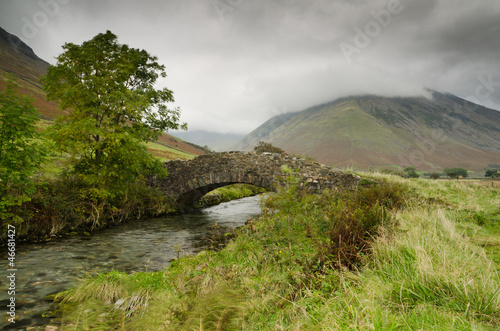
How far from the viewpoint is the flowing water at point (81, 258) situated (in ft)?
14.5

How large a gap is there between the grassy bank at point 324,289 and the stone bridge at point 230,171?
8.34 metres

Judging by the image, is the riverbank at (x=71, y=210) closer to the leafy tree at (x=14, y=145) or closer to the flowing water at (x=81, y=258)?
the flowing water at (x=81, y=258)

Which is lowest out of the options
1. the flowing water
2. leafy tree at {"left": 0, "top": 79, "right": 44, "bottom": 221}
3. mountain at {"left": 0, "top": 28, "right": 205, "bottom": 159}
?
the flowing water

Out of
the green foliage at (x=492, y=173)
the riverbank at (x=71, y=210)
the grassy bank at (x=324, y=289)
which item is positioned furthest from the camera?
the green foliage at (x=492, y=173)

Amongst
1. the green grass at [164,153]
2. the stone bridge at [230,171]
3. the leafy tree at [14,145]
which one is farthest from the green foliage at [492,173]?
the green grass at [164,153]

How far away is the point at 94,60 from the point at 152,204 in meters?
8.78

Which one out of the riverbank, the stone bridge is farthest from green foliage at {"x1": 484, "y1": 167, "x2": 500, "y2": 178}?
the riverbank

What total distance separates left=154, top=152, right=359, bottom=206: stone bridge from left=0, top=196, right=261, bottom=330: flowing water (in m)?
4.76

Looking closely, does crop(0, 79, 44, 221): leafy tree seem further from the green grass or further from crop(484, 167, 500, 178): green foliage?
the green grass

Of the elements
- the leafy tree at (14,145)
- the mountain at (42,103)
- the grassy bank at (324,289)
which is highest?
the mountain at (42,103)

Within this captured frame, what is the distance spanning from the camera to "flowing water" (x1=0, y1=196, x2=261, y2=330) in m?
4.42

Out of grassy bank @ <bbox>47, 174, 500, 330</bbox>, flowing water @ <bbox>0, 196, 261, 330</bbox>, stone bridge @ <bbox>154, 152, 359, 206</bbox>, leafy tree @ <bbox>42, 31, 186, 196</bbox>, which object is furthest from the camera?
stone bridge @ <bbox>154, 152, 359, 206</bbox>

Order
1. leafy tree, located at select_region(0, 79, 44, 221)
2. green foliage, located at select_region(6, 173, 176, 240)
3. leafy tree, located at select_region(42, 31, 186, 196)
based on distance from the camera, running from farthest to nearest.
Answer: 1. leafy tree, located at select_region(42, 31, 186, 196)
2. green foliage, located at select_region(6, 173, 176, 240)
3. leafy tree, located at select_region(0, 79, 44, 221)

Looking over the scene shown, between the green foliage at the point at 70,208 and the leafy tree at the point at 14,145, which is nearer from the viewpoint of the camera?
the leafy tree at the point at 14,145
